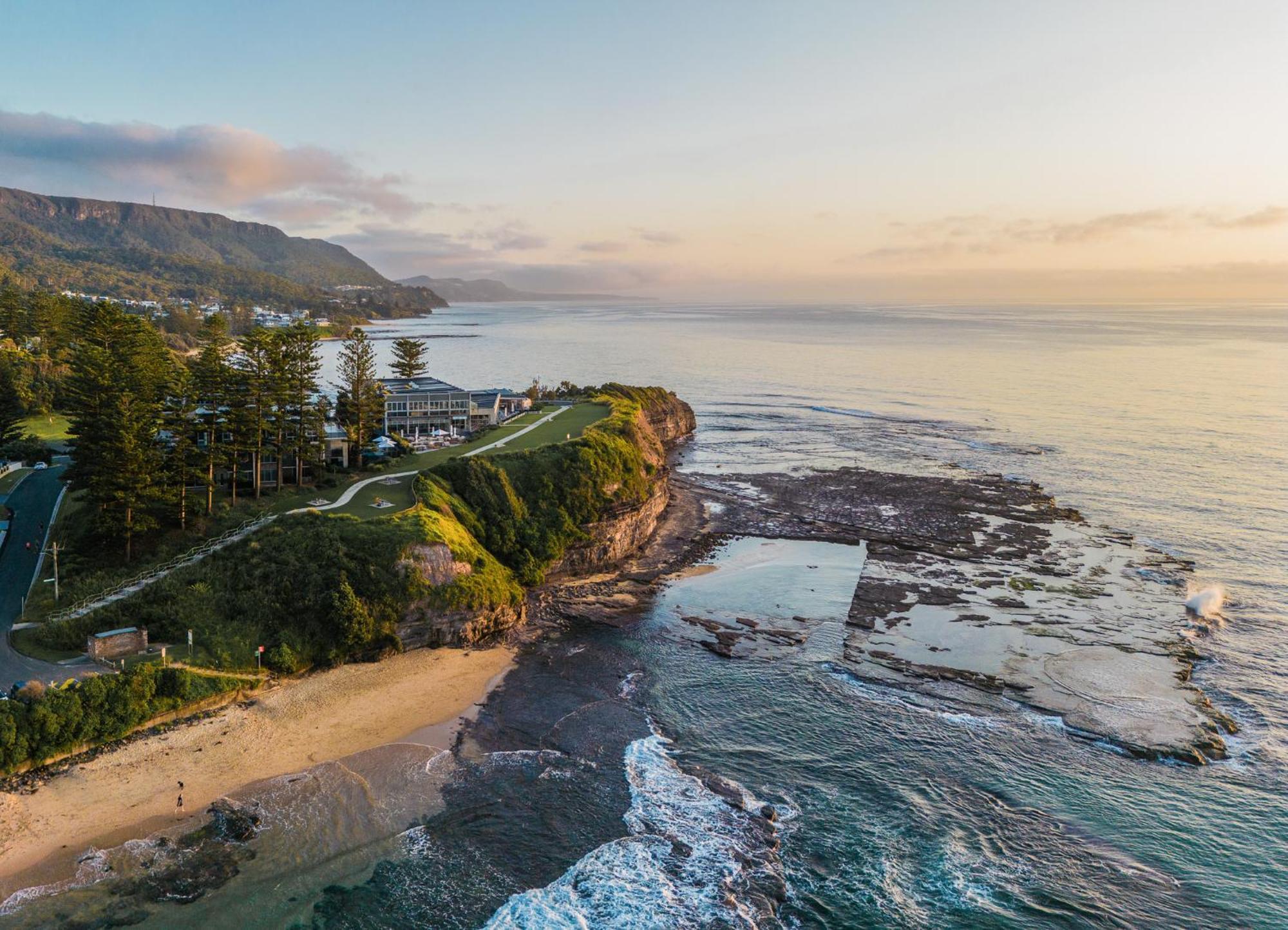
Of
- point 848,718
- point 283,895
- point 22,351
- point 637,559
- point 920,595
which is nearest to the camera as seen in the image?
point 283,895

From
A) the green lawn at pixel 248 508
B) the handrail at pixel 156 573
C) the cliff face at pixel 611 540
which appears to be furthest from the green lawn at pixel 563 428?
the handrail at pixel 156 573

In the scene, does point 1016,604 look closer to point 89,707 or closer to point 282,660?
point 282,660

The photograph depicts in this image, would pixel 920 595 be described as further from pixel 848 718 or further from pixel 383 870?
pixel 383 870

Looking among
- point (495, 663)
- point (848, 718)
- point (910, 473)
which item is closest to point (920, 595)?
point (848, 718)

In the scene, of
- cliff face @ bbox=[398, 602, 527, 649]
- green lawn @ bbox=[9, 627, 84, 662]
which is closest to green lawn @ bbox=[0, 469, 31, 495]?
green lawn @ bbox=[9, 627, 84, 662]

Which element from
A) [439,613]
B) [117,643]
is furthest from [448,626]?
[117,643]
